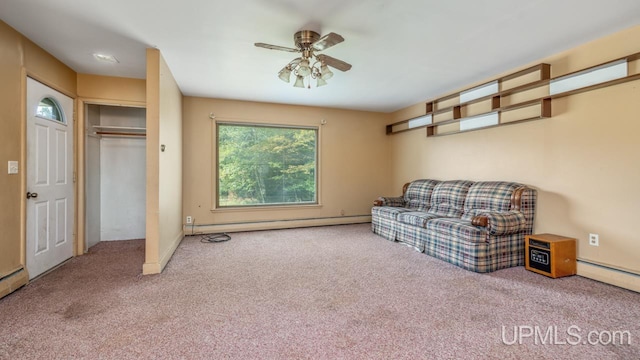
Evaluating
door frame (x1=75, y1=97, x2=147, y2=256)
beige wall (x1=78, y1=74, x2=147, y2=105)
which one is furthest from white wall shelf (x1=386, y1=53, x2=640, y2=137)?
door frame (x1=75, y1=97, x2=147, y2=256)

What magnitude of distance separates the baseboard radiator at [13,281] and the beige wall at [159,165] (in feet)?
3.28

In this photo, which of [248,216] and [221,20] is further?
[248,216]

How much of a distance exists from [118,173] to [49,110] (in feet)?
4.88

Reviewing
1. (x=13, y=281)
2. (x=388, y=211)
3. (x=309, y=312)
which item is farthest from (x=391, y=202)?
(x=13, y=281)

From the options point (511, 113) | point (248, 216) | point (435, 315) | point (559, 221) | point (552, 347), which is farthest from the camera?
point (248, 216)

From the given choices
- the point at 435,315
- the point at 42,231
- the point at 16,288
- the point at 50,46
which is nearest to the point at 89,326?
the point at 16,288

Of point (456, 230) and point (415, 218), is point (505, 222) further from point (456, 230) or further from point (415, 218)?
point (415, 218)

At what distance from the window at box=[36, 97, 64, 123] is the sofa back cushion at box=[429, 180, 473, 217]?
16.2 feet

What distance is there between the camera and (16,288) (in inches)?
103

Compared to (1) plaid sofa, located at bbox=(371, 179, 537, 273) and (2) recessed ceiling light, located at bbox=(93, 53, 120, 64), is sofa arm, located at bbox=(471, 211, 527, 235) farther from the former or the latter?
(2) recessed ceiling light, located at bbox=(93, 53, 120, 64)

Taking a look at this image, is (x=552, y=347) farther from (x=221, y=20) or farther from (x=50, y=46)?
(x=50, y=46)

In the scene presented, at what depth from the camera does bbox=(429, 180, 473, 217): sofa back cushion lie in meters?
4.09

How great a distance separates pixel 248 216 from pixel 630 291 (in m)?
4.92

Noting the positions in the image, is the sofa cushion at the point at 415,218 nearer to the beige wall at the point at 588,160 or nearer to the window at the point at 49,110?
the beige wall at the point at 588,160
